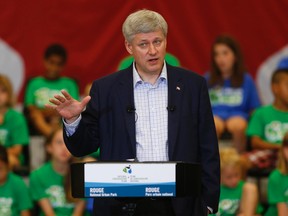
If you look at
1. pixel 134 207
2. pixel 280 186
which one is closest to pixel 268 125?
pixel 280 186

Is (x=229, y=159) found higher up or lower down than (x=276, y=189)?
higher up

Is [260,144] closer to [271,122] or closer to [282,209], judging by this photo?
[271,122]

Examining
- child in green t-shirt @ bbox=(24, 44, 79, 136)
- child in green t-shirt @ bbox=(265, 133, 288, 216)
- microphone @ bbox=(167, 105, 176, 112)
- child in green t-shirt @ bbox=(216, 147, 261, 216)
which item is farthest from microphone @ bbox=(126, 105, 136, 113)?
child in green t-shirt @ bbox=(24, 44, 79, 136)

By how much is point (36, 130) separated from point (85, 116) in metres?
3.95

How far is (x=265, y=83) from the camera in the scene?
29.0 ft

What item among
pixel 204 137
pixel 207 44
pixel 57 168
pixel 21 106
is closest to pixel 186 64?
pixel 207 44

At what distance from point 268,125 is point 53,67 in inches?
84.0

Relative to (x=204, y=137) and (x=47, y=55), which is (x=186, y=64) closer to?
(x=47, y=55)

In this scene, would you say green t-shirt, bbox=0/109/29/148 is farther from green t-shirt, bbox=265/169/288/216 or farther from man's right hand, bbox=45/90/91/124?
man's right hand, bbox=45/90/91/124

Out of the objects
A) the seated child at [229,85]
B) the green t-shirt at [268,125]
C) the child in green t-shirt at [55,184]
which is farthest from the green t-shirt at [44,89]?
the green t-shirt at [268,125]

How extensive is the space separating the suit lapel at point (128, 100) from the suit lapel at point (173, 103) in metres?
0.17

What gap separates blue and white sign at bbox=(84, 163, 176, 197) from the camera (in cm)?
355

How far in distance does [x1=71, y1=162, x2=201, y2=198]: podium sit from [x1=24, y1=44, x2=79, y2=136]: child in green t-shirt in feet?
14.3

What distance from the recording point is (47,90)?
827 cm
